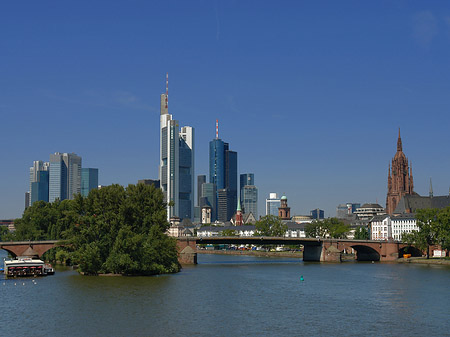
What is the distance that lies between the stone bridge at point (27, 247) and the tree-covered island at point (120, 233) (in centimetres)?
2440

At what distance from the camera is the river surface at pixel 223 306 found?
2322 inches

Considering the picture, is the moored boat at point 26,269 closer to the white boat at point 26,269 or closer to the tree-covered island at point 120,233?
the white boat at point 26,269

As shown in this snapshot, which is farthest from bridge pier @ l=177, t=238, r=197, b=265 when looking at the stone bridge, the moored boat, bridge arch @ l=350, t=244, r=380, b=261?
bridge arch @ l=350, t=244, r=380, b=261

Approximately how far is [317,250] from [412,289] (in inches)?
3188

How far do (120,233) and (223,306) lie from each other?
33461 mm

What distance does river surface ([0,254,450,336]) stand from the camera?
59.0 meters

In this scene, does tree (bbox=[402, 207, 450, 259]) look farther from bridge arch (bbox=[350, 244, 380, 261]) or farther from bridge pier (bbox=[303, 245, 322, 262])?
bridge pier (bbox=[303, 245, 322, 262])

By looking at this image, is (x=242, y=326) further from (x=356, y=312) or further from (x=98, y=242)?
(x=98, y=242)

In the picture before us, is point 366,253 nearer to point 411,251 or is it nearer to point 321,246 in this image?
point 411,251

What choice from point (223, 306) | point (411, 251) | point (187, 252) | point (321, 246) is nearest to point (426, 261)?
point (411, 251)

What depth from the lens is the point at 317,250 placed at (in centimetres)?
17225

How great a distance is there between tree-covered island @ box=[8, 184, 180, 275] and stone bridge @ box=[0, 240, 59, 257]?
2440 cm

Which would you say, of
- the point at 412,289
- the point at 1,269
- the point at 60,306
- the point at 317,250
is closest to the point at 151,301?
the point at 60,306

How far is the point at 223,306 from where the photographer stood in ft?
239
